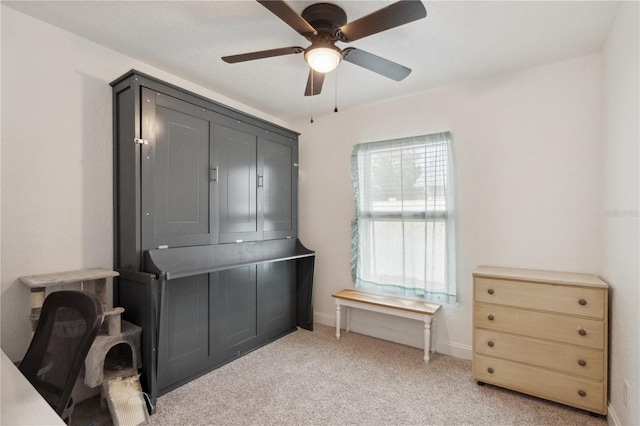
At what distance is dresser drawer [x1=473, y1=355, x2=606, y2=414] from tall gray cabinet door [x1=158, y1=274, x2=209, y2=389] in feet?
7.29

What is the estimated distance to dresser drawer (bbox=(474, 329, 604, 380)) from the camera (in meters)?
2.00

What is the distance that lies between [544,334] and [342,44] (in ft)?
8.34

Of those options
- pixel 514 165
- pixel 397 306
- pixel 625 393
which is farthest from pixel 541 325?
pixel 514 165

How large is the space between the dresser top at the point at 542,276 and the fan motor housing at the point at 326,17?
2.07 meters

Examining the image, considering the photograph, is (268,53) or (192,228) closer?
(268,53)

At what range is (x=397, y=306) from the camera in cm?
289

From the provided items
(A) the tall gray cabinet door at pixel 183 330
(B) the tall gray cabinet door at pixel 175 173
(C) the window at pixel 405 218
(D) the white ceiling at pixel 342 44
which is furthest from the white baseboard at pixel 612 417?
(B) the tall gray cabinet door at pixel 175 173

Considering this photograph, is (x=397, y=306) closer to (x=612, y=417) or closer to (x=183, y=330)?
(x=612, y=417)

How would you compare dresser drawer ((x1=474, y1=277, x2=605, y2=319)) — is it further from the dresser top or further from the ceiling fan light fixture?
the ceiling fan light fixture

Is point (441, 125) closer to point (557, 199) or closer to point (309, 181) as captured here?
point (557, 199)

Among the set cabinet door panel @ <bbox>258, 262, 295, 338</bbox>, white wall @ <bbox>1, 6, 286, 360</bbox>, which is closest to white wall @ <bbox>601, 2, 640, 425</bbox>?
cabinet door panel @ <bbox>258, 262, 295, 338</bbox>

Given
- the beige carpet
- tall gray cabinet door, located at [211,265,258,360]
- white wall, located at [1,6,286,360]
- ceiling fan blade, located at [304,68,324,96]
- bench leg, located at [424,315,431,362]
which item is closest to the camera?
white wall, located at [1,6,286,360]

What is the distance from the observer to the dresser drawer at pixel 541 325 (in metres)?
2.00

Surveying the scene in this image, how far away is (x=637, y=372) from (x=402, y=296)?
5.84ft
